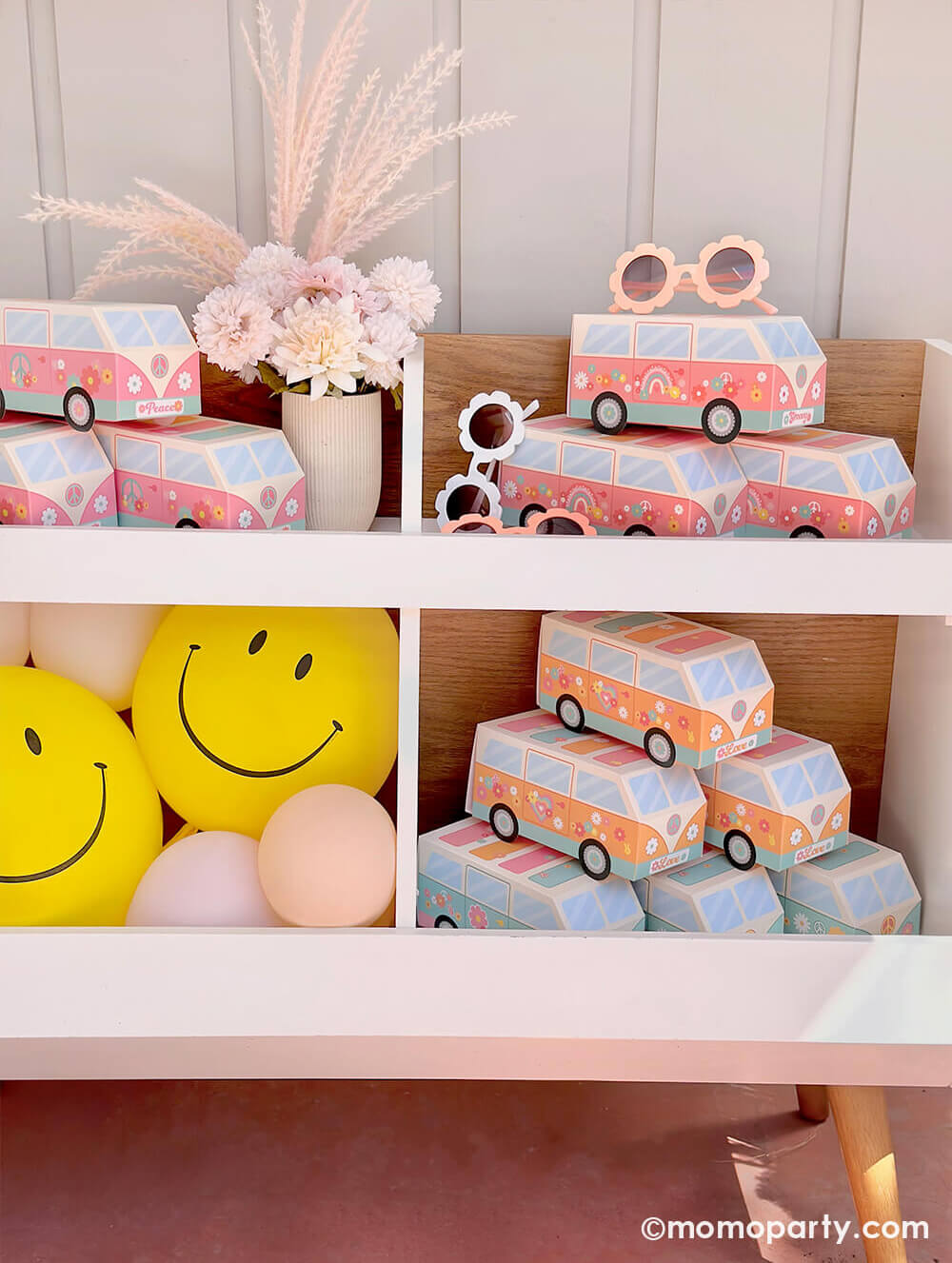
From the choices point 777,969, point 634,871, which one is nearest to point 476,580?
point 634,871

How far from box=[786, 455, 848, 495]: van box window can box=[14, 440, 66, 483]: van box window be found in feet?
2.54

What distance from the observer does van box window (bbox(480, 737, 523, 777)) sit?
137 cm

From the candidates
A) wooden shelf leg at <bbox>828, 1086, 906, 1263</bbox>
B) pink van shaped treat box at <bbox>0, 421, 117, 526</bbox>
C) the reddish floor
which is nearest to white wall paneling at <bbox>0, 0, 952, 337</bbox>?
pink van shaped treat box at <bbox>0, 421, 117, 526</bbox>

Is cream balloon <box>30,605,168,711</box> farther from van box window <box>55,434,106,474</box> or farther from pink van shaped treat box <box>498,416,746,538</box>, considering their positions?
pink van shaped treat box <box>498,416,746,538</box>

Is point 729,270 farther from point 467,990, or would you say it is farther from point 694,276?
point 467,990

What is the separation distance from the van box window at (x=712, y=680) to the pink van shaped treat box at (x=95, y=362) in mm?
629

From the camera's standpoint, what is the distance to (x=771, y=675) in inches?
61.7

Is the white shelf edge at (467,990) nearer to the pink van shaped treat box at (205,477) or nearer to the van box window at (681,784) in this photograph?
the van box window at (681,784)

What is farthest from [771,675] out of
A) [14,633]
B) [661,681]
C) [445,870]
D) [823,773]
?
[14,633]

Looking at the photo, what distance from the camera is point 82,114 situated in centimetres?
150

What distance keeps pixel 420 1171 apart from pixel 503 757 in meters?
0.59

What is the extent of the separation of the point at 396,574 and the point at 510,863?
0.40 meters

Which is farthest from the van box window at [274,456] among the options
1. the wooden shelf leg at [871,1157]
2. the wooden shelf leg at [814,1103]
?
the wooden shelf leg at [814,1103]

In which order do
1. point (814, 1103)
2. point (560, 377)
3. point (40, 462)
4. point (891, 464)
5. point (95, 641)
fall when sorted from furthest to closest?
1. point (814, 1103)
2. point (560, 377)
3. point (95, 641)
4. point (891, 464)
5. point (40, 462)
